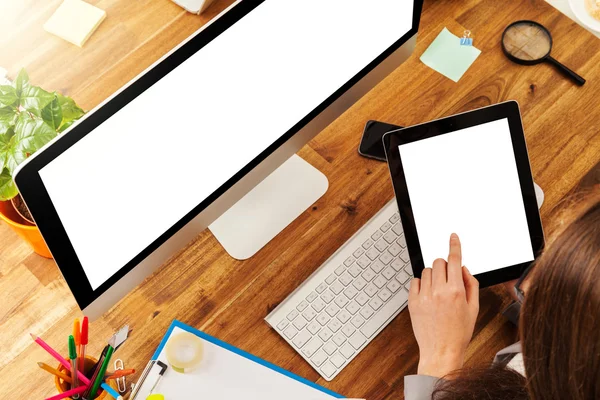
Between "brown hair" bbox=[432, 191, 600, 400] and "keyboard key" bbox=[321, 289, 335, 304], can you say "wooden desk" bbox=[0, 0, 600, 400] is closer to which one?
"keyboard key" bbox=[321, 289, 335, 304]

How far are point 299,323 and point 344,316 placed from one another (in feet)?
0.24

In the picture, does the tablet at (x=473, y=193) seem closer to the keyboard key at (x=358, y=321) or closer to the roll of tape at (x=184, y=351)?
the keyboard key at (x=358, y=321)

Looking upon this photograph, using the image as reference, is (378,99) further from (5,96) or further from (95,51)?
(5,96)

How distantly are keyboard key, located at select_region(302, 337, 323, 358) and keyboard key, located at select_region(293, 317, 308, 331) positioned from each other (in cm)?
3

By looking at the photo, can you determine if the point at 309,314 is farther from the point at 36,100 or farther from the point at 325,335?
the point at 36,100

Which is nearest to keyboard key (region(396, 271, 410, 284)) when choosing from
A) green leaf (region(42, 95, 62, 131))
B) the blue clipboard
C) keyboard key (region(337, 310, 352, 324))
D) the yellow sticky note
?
keyboard key (region(337, 310, 352, 324))

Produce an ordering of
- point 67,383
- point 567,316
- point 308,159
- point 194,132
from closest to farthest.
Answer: point 567,316 → point 194,132 → point 67,383 → point 308,159

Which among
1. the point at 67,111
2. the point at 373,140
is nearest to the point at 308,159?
the point at 373,140

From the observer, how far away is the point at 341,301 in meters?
1.07

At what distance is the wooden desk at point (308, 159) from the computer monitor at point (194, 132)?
0.17 meters

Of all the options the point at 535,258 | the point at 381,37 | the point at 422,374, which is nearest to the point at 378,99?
the point at 381,37

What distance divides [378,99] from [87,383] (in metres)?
0.70

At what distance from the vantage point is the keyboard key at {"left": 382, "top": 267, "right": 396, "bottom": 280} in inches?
42.9

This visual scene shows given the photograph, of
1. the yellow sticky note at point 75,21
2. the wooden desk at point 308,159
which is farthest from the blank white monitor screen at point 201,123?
the yellow sticky note at point 75,21
